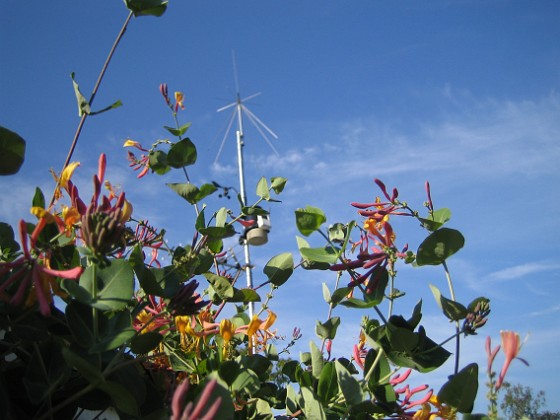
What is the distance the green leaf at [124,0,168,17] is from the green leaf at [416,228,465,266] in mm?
998

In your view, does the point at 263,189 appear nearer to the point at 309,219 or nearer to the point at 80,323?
the point at 309,219

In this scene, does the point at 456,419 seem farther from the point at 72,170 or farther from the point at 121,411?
the point at 72,170

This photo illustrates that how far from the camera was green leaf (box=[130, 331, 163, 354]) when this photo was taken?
1101mm

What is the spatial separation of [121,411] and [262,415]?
35 cm

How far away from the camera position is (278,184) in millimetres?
1625

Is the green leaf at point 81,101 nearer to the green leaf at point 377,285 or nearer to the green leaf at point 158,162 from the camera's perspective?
the green leaf at point 158,162

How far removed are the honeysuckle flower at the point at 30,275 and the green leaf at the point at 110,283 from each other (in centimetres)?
4

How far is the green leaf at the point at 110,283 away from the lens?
94cm

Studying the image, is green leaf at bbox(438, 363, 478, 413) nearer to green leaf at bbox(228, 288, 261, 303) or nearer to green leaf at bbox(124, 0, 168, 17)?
green leaf at bbox(228, 288, 261, 303)

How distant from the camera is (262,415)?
1256 millimetres

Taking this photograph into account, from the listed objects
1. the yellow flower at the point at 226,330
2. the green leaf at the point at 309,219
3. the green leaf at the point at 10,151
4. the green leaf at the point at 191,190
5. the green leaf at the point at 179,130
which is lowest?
the yellow flower at the point at 226,330

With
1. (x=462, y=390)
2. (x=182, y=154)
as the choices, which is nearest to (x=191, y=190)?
(x=182, y=154)

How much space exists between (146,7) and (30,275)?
93 centimetres

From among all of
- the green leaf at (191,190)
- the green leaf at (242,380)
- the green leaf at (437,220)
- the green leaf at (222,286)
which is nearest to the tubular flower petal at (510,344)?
the green leaf at (437,220)
